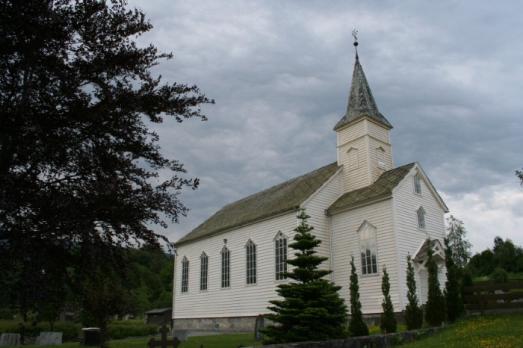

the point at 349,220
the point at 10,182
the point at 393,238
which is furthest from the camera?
the point at 349,220

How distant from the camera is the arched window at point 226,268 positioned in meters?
29.4

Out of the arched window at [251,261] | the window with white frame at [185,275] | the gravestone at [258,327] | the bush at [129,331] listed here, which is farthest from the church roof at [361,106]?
the bush at [129,331]

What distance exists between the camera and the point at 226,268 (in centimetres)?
2975

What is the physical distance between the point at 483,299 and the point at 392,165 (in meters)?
11.0

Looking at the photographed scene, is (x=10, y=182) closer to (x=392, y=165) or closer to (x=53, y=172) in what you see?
(x=53, y=172)

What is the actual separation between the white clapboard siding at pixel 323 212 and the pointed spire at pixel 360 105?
379 centimetres

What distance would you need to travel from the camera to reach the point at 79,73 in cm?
959

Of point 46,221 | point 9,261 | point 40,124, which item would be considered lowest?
point 9,261

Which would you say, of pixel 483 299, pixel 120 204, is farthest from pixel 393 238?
pixel 120 204

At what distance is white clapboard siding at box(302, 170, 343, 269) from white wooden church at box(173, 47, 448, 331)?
0.18 ft

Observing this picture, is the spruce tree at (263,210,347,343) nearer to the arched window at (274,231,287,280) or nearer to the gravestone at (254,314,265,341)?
the gravestone at (254,314,265,341)

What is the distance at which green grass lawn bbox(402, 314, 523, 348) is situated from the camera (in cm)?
1130

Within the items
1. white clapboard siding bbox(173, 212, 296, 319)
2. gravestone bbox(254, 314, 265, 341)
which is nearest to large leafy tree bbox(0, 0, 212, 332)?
gravestone bbox(254, 314, 265, 341)

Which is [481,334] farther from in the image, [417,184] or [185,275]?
[185,275]
